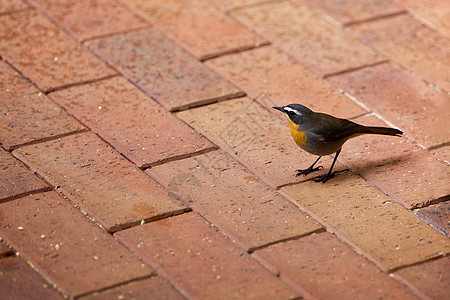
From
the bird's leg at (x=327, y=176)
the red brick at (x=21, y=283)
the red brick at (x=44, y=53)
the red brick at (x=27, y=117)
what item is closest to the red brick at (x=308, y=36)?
the bird's leg at (x=327, y=176)

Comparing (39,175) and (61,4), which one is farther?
(61,4)

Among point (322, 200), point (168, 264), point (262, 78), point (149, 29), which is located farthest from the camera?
point (149, 29)

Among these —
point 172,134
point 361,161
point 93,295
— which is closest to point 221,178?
point 172,134

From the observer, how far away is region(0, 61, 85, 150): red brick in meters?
4.82

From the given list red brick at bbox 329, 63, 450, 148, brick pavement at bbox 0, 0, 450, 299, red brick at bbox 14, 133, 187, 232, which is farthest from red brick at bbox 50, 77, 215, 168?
red brick at bbox 329, 63, 450, 148

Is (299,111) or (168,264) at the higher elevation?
(299,111)

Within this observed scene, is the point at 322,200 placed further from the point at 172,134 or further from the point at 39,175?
the point at 39,175

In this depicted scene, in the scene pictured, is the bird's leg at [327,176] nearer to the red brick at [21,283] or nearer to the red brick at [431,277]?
the red brick at [431,277]

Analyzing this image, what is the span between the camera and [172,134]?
16.2ft

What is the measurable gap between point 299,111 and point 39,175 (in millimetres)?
1626

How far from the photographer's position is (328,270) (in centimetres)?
383

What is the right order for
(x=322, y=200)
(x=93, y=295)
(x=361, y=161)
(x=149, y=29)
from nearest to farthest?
(x=93, y=295) → (x=322, y=200) → (x=361, y=161) → (x=149, y=29)

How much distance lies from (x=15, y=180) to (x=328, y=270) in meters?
1.93

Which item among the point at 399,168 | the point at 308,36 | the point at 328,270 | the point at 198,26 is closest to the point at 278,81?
the point at 308,36
